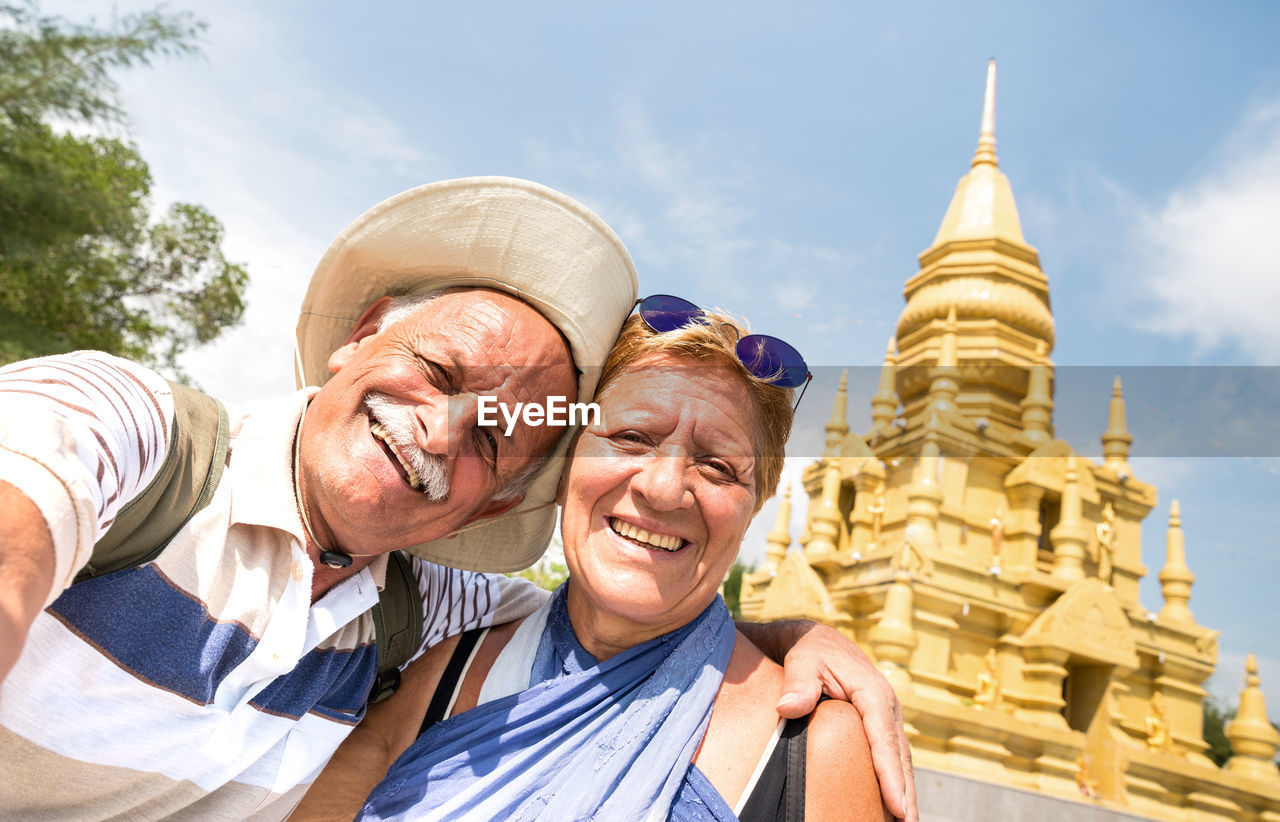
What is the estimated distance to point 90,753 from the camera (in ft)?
5.43

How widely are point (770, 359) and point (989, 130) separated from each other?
58.1ft

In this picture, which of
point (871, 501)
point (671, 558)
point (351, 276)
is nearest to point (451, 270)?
point (351, 276)

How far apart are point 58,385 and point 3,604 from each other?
43cm

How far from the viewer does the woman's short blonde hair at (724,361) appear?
2.20 meters

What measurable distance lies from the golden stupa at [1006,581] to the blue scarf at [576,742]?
8890mm

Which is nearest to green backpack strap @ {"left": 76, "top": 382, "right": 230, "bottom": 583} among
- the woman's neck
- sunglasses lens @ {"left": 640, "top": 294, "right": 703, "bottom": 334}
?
the woman's neck

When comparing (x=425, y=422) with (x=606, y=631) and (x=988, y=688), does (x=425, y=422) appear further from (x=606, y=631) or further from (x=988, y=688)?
(x=988, y=688)

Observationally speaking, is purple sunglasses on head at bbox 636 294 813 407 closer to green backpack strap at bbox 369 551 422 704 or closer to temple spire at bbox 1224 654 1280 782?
green backpack strap at bbox 369 551 422 704

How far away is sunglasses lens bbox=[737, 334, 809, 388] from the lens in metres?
2.19

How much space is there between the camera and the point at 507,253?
2.33 m

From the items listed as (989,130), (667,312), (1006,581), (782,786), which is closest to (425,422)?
(667,312)

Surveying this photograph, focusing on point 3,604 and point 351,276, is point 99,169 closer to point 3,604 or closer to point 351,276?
point 351,276

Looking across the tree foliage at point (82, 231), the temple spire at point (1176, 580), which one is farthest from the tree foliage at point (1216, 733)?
the tree foliage at point (82, 231)

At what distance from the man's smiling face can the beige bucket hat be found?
0.24 feet
